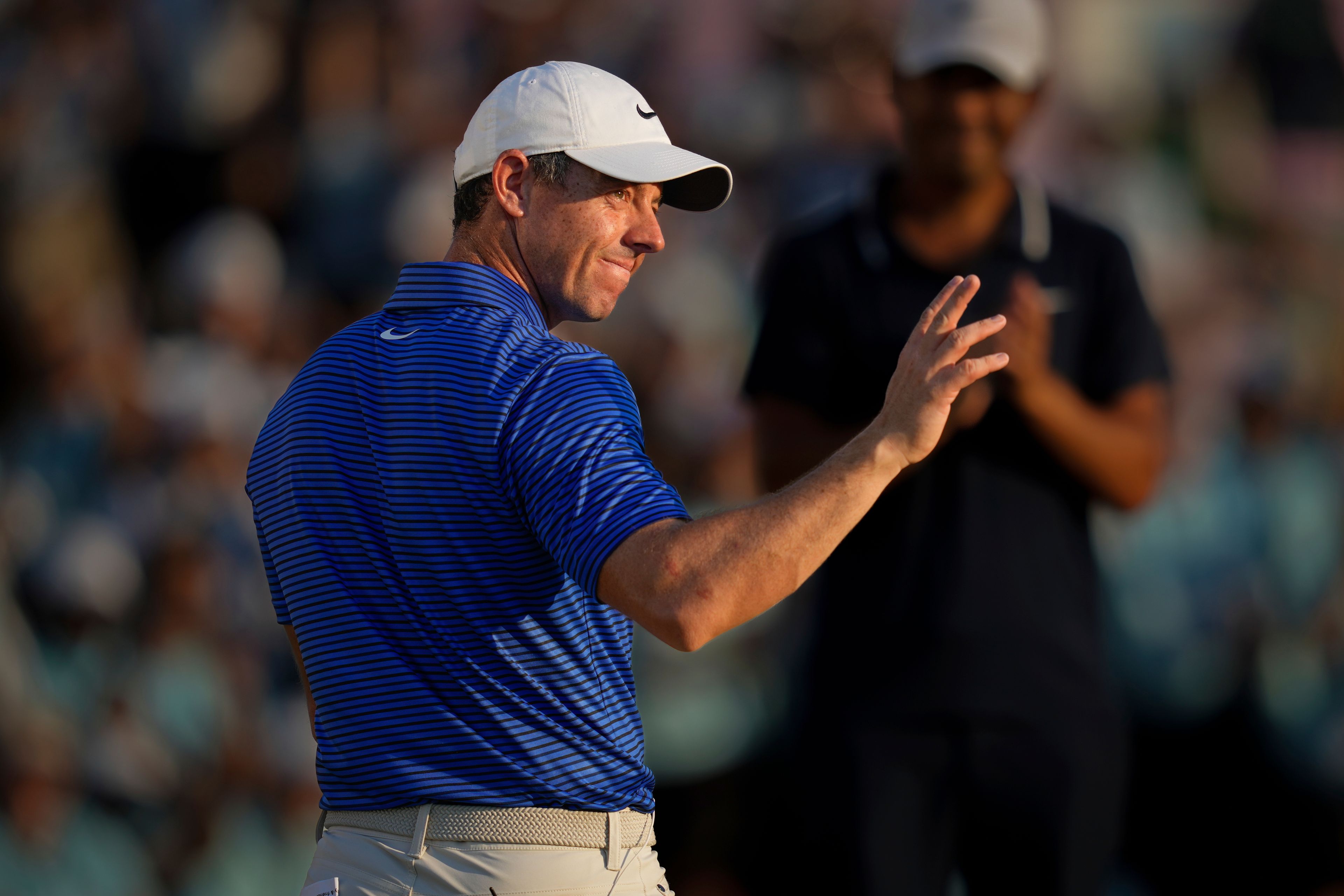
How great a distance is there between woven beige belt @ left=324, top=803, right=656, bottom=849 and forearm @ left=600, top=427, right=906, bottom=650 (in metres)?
0.32

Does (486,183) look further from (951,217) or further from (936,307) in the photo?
(951,217)

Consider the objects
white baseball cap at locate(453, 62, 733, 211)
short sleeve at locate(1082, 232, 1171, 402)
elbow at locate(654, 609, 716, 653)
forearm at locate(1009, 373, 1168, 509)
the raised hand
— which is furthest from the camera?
short sleeve at locate(1082, 232, 1171, 402)

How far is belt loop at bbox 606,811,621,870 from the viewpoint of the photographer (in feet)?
6.49

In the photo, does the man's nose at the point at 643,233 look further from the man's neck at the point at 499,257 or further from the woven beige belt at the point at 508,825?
the woven beige belt at the point at 508,825

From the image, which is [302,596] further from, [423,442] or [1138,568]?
[1138,568]

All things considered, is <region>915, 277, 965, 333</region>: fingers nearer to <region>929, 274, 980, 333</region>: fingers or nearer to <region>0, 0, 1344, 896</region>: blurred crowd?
<region>929, 274, 980, 333</region>: fingers

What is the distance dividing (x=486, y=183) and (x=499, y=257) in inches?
4.2

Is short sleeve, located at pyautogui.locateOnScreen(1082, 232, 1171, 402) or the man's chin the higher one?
the man's chin

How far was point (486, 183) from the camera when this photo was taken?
217cm

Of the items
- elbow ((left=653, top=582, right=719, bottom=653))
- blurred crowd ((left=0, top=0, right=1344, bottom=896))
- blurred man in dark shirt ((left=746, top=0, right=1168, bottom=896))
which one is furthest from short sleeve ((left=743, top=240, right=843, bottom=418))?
blurred crowd ((left=0, top=0, right=1344, bottom=896))

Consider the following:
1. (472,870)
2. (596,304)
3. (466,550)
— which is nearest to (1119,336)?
(596,304)

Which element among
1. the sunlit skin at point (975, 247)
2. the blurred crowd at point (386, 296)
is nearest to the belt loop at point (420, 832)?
the sunlit skin at point (975, 247)

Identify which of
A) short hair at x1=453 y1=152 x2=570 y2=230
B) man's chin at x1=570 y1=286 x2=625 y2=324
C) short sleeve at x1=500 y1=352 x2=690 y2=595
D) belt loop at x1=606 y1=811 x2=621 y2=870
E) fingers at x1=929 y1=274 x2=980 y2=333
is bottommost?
belt loop at x1=606 y1=811 x2=621 y2=870

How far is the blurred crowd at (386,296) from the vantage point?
4.93m
